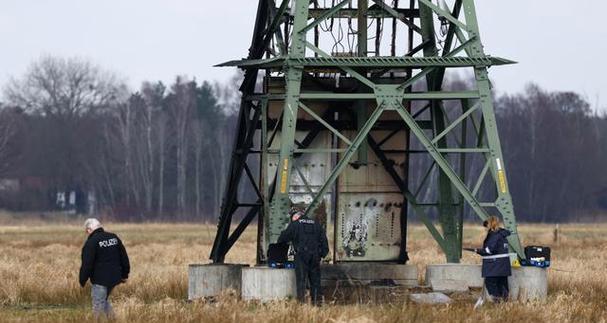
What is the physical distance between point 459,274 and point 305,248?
2.98 m

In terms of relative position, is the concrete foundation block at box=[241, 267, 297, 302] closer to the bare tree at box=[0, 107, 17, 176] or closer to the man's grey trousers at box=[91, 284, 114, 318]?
the man's grey trousers at box=[91, 284, 114, 318]

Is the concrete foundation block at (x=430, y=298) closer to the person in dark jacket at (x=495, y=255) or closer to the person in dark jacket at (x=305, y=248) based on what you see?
the person in dark jacket at (x=495, y=255)

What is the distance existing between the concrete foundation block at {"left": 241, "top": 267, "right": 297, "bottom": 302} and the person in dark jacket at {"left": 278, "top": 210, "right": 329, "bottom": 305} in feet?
0.47

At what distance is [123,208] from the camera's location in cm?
10956

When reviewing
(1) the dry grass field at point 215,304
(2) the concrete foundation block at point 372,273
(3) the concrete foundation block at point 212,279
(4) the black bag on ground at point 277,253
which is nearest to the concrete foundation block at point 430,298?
(1) the dry grass field at point 215,304

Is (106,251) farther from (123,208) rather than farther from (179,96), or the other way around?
(179,96)

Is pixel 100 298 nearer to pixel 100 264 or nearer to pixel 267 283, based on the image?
pixel 100 264

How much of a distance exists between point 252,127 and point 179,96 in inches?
3993

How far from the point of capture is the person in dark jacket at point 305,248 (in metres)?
25.1

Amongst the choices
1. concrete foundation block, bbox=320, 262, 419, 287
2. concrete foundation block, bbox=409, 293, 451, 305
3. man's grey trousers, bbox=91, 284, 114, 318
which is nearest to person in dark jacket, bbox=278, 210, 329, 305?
concrete foundation block, bbox=409, 293, 451, 305

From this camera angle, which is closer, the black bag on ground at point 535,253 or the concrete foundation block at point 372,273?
the black bag on ground at point 535,253

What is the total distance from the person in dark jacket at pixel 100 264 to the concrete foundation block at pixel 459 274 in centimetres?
637

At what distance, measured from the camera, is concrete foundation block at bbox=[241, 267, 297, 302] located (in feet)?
82.0

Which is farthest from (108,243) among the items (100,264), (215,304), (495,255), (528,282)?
(528,282)
